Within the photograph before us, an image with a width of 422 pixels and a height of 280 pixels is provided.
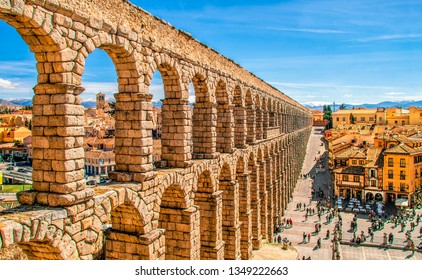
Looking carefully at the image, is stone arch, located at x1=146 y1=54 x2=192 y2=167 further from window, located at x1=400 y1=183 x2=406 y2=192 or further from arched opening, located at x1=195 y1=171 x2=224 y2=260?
window, located at x1=400 y1=183 x2=406 y2=192

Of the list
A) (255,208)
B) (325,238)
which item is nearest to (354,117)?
(325,238)

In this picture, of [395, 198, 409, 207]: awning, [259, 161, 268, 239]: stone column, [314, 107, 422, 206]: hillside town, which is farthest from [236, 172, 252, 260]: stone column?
[314, 107, 422, 206]: hillside town

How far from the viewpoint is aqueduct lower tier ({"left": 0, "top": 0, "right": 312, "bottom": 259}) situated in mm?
9172

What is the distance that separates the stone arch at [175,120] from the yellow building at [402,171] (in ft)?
131

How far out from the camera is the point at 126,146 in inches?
499

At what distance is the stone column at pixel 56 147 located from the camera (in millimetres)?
9312

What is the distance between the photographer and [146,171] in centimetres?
1269

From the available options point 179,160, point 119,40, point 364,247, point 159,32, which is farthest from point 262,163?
point 119,40

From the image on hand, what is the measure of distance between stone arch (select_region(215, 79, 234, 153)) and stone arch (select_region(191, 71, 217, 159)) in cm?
263

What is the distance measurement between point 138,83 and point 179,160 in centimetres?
434

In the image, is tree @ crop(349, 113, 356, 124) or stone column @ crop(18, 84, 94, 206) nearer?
stone column @ crop(18, 84, 94, 206)

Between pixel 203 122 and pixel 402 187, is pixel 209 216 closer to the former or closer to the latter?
pixel 203 122
